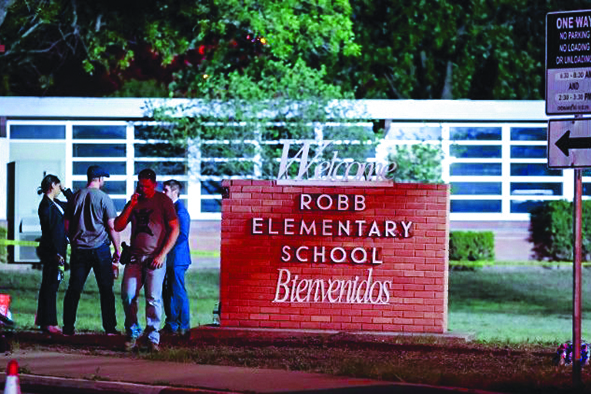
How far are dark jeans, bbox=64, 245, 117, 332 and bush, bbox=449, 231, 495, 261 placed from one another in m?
14.5

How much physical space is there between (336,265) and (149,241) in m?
2.99

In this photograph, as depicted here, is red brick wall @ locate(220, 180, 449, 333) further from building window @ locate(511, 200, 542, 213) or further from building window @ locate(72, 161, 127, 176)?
building window @ locate(511, 200, 542, 213)

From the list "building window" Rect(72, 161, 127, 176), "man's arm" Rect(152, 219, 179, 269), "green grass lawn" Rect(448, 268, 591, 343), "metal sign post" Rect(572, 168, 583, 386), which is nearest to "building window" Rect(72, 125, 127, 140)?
"building window" Rect(72, 161, 127, 176)

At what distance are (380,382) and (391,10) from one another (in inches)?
1123

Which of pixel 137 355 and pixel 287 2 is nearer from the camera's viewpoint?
pixel 137 355

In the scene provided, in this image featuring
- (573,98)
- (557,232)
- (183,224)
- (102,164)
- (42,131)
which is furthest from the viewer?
(102,164)

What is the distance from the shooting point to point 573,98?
36.6ft

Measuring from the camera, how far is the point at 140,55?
45.7m

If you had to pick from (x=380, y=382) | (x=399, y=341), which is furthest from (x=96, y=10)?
(x=380, y=382)

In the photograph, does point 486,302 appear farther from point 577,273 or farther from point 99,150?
point 577,273

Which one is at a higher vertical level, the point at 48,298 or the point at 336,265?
the point at 336,265

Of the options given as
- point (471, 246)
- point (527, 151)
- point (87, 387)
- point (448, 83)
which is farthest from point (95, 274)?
point (448, 83)

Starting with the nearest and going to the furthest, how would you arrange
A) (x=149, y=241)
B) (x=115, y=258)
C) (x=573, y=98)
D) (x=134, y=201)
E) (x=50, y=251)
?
(x=573, y=98), (x=149, y=241), (x=134, y=201), (x=115, y=258), (x=50, y=251)

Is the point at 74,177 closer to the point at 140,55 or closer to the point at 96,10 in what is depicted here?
the point at 96,10
